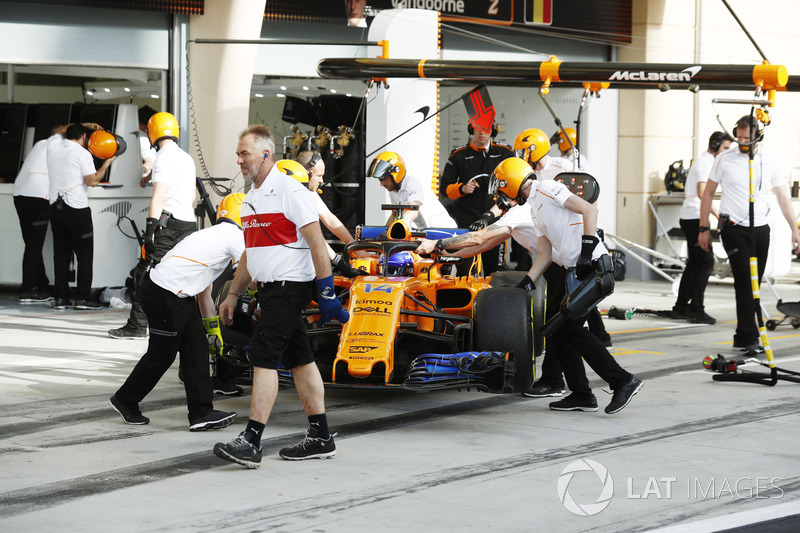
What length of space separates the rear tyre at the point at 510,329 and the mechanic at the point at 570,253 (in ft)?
1.15

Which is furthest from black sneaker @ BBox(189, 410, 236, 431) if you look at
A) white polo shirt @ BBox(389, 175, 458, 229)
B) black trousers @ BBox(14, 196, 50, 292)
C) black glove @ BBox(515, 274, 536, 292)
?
black trousers @ BBox(14, 196, 50, 292)

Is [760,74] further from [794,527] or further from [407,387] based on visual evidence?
[794,527]

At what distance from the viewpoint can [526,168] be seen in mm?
7996

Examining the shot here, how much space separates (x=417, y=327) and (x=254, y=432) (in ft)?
6.63

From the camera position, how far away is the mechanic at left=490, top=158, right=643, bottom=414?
7621 millimetres

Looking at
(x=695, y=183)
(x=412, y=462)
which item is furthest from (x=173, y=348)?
(x=695, y=183)

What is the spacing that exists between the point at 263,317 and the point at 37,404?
8.25 ft

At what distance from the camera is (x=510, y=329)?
24.6 ft

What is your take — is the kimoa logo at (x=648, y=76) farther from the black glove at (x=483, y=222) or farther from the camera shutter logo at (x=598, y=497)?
the camera shutter logo at (x=598, y=497)

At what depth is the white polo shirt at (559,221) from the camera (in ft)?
25.3

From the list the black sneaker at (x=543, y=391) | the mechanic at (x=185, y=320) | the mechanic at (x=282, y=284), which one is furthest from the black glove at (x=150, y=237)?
the mechanic at (x=282, y=284)

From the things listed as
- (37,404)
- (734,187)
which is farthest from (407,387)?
(734,187)

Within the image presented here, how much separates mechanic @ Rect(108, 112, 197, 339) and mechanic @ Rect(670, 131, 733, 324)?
5.65 metres

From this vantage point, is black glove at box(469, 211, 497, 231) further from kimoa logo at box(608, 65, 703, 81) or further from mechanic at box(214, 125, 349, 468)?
A: mechanic at box(214, 125, 349, 468)
